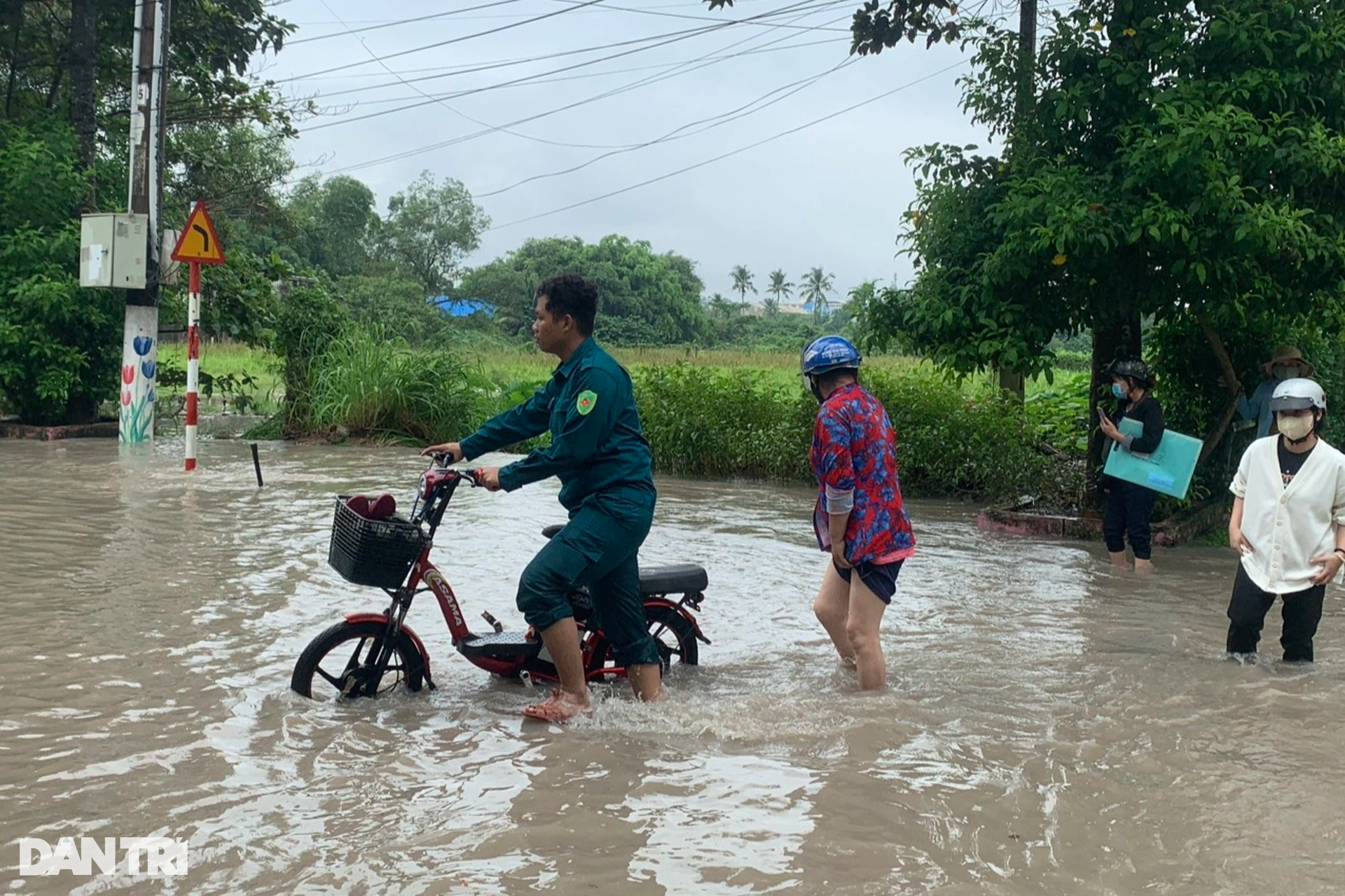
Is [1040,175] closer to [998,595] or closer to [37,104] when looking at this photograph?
[998,595]

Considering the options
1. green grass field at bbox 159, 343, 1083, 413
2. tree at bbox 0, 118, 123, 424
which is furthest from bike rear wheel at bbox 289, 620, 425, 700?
tree at bbox 0, 118, 123, 424

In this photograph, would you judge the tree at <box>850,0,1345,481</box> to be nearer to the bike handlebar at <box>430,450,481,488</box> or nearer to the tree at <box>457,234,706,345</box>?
the bike handlebar at <box>430,450,481,488</box>

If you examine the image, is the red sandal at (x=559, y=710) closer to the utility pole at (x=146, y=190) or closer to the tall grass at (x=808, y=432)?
the tall grass at (x=808, y=432)

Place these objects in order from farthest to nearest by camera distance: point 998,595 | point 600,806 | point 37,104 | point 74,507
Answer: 1. point 37,104
2. point 74,507
3. point 998,595
4. point 600,806

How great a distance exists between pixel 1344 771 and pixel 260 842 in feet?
13.4

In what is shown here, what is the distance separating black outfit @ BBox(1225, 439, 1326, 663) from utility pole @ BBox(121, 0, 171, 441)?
43.7 feet

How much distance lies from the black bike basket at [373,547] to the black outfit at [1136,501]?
6.32 metres

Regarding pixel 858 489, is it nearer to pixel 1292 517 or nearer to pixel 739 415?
pixel 1292 517

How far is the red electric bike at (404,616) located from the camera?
17.9 feet

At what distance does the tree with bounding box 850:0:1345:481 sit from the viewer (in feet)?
33.5

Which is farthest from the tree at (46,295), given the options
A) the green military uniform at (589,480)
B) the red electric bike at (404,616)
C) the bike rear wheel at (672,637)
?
the green military uniform at (589,480)

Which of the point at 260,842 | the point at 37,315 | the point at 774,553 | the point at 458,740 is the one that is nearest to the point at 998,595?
the point at 774,553

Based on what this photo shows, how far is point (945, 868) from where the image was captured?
4070 millimetres

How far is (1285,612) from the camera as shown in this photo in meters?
6.82
